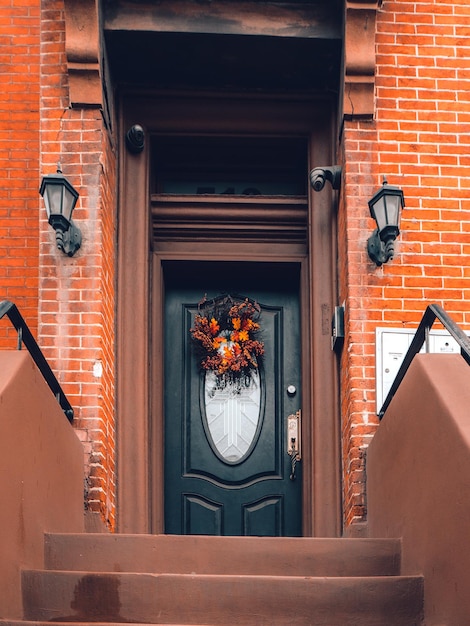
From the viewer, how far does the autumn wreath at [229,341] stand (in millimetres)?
8680

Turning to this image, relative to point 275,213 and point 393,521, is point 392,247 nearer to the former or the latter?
point 275,213

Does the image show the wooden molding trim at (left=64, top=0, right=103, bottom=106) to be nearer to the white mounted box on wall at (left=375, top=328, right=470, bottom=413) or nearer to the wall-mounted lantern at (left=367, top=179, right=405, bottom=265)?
the wall-mounted lantern at (left=367, top=179, right=405, bottom=265)

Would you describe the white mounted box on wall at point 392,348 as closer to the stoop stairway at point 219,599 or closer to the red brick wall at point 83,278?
the red brick wall at point 83,278

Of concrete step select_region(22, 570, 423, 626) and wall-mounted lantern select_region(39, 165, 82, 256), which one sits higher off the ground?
wall-mounted lantern select_region(39, 165, 82, 256)

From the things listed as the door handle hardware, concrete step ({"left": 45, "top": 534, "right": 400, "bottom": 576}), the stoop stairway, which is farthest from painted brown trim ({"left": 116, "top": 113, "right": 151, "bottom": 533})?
the stoop stairway

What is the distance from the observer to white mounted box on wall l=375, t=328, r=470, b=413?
25.2 feet

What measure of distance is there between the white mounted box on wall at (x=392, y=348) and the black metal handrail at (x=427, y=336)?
0.87 ft

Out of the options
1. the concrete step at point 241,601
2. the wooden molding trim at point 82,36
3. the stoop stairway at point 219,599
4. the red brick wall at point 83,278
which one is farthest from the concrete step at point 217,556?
the wooden molding trim at point 82,36

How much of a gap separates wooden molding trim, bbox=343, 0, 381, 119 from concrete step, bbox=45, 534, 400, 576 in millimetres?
3099

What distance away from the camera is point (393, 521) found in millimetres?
6684

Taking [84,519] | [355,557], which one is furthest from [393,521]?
[84,519]

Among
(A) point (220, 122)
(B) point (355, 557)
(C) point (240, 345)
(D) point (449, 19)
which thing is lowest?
(B) point (355, 557)

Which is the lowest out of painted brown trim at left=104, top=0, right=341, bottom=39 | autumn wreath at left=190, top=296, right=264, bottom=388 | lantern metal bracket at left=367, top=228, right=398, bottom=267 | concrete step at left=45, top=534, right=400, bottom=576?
concrete step at left=45, top=534, right=400, bottom=576

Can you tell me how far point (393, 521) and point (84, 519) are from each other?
1859 mm
